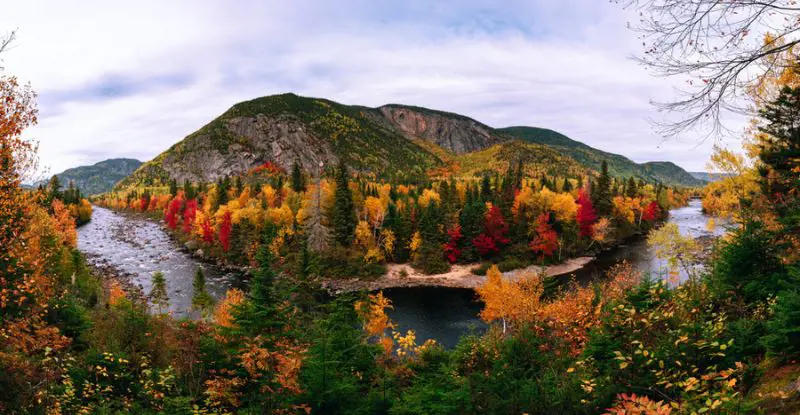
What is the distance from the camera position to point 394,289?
Result: 56219 millimetres

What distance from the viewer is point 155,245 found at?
→ 81875mm

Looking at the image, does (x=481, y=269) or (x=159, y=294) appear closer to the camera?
(x=159, y=294)

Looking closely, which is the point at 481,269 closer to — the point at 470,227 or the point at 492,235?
the point at 492,235

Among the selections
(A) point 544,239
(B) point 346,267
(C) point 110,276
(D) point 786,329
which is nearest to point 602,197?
(A) point 544,239

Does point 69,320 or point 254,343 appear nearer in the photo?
point 254,343

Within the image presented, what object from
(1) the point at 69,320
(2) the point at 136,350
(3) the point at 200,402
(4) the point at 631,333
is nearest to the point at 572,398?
(4) the point at 631,333

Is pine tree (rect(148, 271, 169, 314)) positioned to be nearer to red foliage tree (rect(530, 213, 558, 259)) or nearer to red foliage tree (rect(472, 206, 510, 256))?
red foliage tree (rect(472, 206, 510, 256))

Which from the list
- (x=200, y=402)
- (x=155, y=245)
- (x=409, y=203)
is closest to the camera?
(x=200, y=402)

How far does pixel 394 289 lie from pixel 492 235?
19.8m

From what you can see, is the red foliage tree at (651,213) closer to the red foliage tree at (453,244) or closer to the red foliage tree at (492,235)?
the red foliage tree at (492,235)

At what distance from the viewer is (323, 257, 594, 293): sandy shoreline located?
57.2 m

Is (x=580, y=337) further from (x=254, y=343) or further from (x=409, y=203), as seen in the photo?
(x=409, y=203)

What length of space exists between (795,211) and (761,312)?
2.97 m

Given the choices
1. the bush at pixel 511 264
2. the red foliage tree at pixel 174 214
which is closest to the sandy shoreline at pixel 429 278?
→ the bush at pixel 511 264
